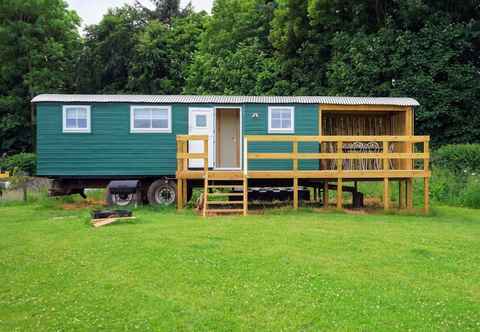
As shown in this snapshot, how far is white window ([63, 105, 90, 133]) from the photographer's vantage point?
46.0 ft

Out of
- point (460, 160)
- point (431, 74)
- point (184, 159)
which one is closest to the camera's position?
point (184, 159)

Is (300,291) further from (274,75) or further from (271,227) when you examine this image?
(274,75)

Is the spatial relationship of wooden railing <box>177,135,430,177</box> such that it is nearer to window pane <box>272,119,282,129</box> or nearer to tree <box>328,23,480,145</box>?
window pane <box>272,119,282,129</box>

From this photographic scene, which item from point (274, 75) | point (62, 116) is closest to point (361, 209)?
point (62, 116)

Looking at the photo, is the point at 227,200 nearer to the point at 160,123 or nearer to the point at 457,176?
the point at 160,123

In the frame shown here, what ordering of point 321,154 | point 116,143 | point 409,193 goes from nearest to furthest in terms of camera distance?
point 321,154
point 409,193
point 116,143

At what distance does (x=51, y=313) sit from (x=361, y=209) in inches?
391

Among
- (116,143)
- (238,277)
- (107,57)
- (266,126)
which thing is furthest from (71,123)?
→ (107,57)

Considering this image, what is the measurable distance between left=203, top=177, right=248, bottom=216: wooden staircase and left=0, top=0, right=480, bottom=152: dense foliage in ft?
35.0

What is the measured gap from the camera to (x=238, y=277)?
6219 millimetres

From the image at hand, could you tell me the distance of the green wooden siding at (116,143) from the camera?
13.9m

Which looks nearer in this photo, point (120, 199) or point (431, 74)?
point (120, 199)

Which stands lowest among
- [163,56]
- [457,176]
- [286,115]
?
[457,176]

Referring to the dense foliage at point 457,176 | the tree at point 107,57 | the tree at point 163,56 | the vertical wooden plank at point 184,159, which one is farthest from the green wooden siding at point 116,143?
the tree at point 107,57
